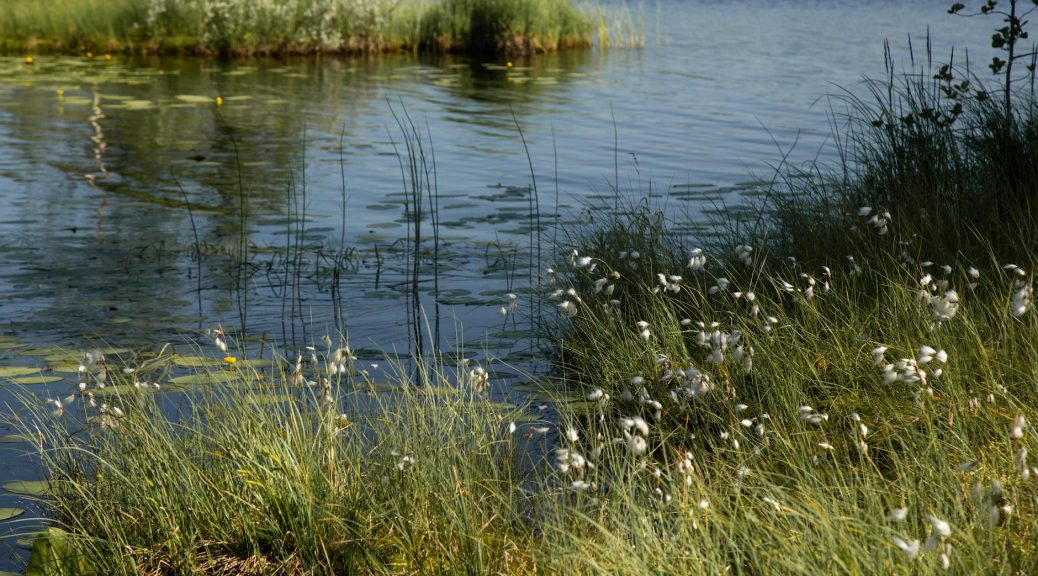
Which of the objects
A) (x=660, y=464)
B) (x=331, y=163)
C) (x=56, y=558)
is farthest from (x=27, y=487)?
(x=331, y=163)

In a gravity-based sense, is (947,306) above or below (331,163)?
above

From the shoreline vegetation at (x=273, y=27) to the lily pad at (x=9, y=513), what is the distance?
57.4ft

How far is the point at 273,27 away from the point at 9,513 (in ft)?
59.2

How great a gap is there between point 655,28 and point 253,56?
11479 millimetres

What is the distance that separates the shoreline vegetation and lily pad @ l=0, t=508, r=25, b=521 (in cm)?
1750

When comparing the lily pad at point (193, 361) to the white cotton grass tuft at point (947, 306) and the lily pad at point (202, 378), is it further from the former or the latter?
the white cotton grass tuft at point (947, 306)

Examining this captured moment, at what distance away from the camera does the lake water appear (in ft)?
18.9

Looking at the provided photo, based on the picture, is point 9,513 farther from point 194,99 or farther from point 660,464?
point 194,99

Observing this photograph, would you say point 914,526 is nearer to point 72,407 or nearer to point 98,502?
point 98,502

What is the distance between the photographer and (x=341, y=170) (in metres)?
9.24

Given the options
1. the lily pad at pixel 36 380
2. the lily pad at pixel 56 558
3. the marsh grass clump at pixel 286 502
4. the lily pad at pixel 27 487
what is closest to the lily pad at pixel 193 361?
the lily pad at pixel 36 380

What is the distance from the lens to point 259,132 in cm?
1234

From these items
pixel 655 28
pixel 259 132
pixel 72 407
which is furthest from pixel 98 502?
pixel 655 28

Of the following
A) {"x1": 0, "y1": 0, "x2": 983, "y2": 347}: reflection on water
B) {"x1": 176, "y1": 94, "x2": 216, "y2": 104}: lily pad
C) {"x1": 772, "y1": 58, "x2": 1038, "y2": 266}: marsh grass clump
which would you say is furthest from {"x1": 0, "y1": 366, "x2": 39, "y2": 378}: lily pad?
{"x1": 176, "y1": 94, "x2": 216, "y2": 104}: lily pad
